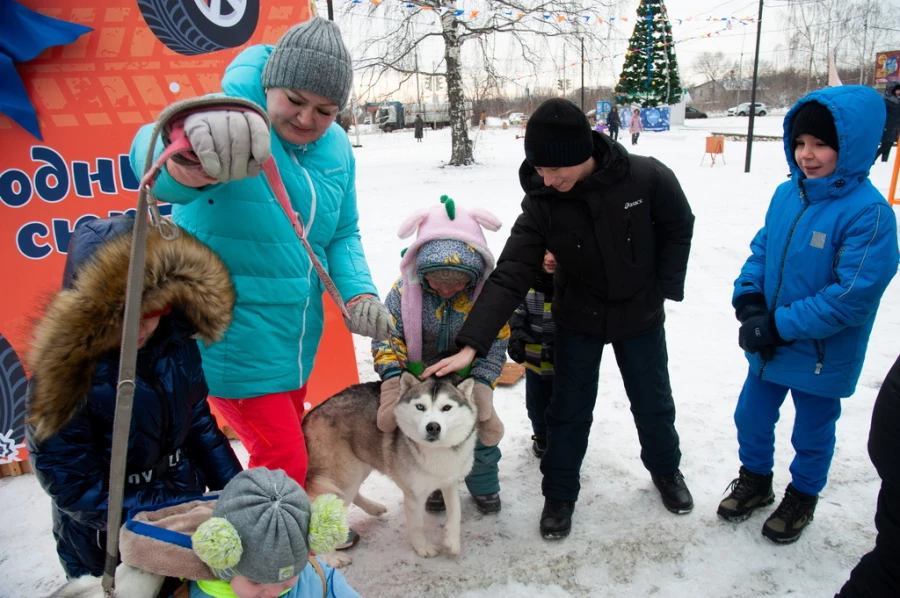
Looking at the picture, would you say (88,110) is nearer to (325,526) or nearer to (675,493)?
(325,526)

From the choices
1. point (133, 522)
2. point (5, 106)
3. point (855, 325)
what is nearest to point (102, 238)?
point (133, 522)

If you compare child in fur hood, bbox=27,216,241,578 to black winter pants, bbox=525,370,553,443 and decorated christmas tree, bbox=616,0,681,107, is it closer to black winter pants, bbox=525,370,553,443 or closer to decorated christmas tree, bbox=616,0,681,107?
black winter pants, bbox=525,370,553,443

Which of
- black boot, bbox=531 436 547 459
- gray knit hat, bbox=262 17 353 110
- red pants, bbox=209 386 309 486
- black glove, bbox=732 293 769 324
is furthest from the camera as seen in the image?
black boot, bbox=531 436 547 459

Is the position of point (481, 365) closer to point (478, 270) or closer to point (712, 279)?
point (478, 270)

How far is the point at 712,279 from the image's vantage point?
20.7 feet

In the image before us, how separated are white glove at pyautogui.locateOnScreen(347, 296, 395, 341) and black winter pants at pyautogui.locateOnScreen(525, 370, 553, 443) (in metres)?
1.28

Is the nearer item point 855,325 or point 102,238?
point 102,238

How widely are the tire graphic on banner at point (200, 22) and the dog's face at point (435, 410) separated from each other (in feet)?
7.11

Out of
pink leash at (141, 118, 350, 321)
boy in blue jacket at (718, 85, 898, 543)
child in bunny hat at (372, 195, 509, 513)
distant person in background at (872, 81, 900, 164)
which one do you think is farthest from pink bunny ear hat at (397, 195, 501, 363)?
distant person in background at (872, 81, 900, 164)

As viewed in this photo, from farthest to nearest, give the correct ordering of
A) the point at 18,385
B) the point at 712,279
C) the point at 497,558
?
the point at 712,279
the point at 18,385
the point at 497,558

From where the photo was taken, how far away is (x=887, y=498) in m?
1.72

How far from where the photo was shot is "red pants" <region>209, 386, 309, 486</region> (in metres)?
2.27

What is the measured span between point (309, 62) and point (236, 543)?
1.41 meters

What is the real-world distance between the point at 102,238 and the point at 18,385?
222 cm
